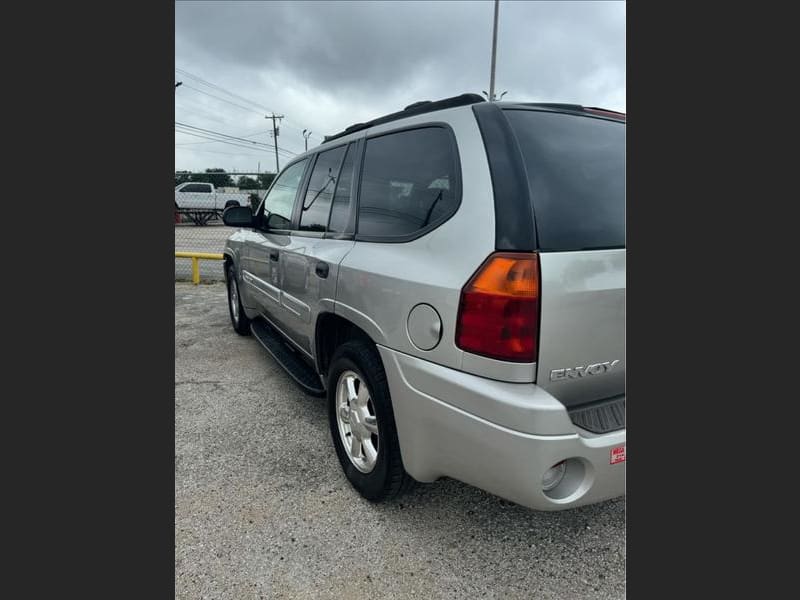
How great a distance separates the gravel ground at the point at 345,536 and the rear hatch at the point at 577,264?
2.59 feet

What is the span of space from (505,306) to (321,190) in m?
1.91

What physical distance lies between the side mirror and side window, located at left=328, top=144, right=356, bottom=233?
170 cm

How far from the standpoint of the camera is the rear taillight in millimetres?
1579

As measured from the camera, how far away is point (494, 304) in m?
1.61


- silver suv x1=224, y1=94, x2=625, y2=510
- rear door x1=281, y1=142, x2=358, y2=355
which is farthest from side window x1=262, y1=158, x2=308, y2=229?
silver suv x1=224, y1=94, x2=625, y2=510

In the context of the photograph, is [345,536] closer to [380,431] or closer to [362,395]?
[380,431]

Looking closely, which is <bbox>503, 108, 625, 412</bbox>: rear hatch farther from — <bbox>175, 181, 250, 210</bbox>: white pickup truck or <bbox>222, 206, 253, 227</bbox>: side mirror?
<bbox>175, 181, 250, 210</bbox>: white pickup truck

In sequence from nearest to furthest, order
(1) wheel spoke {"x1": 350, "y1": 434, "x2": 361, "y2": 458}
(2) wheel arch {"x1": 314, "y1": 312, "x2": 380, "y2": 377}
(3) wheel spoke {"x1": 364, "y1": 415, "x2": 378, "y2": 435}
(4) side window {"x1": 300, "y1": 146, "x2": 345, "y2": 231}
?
(3) wheel spoke {"x1": 364, "y1": 415, "x2": 378, "y2": 435} < (1) wheel spoke {"x1": 350, "y1": 434, "x2": 361, "y2": 458} < (2) wheel arch {"x1": 314, "y1": 312, "x2": 380, "y2": 377} < (4) side window {"x1": 300, "y1": 146, "x2": 345, "y2": 231}

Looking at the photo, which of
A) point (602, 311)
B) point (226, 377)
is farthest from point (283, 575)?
point (226, 377)

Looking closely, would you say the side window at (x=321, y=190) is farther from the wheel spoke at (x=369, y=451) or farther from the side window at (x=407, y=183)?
the wheel spoke at (x=369, y=451)

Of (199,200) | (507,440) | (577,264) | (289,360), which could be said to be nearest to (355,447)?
(507,440)

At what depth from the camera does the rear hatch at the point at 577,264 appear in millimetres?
1609

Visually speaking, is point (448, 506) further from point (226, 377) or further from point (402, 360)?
point (226, 377)

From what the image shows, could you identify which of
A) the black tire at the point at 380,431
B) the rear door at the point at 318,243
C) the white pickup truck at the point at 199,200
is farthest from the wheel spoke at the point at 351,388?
the white pickup truck at the point at 199,200
